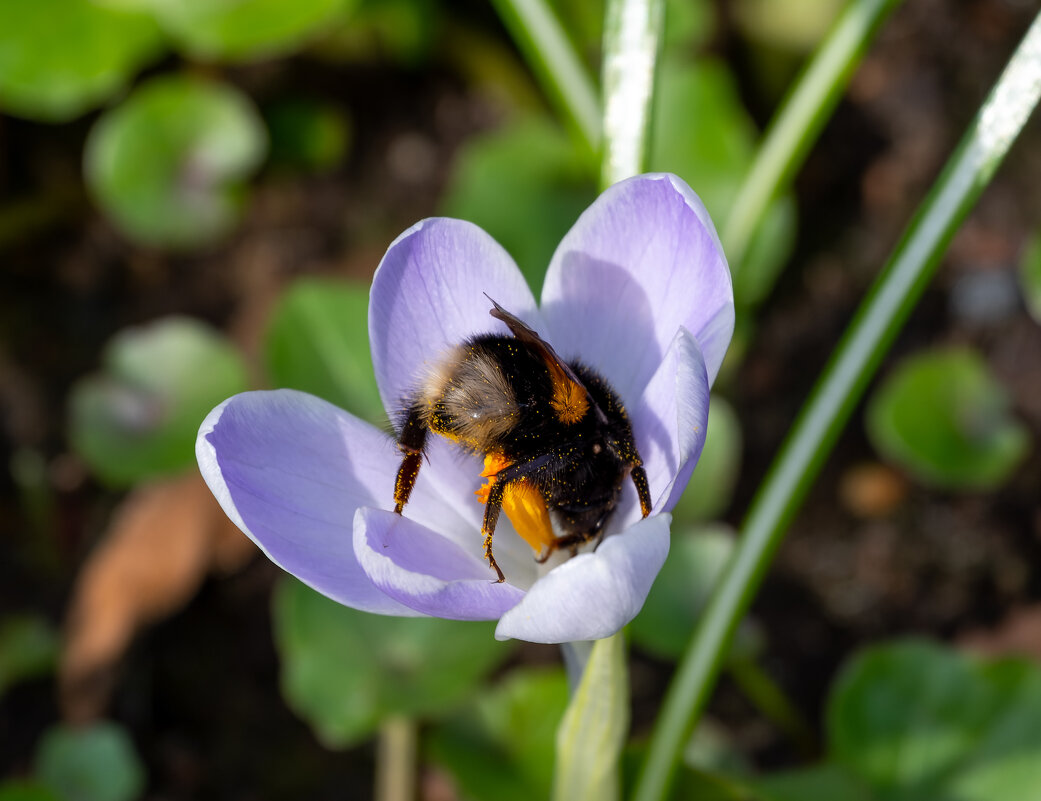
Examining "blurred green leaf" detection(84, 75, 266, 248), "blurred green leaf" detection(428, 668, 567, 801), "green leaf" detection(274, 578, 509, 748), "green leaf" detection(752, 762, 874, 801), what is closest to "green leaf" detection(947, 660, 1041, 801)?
"green leaf" detection(752, 762, 874, 801)

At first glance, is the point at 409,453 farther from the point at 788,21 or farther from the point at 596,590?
the point at 788,21

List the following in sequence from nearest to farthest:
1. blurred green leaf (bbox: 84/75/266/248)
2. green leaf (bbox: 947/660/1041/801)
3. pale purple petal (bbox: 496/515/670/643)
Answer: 1. pale purple petal (bbox: 496/515/670/643)
2. green leaf (bbox: 947/660/1041/801)
3. blurred green leaf (bbox: 84/75/266/248)

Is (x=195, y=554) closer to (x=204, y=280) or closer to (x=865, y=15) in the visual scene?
(x=204, y=280)

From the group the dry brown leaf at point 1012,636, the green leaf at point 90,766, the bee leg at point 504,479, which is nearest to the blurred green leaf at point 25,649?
the green leaf at point 90,766

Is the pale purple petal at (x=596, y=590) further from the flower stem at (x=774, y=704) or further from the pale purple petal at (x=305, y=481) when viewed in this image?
the flower stem at (x=774, y=704)

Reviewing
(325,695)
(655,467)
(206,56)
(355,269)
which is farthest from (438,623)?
(206,56)

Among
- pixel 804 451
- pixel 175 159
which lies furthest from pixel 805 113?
pixel 175 159

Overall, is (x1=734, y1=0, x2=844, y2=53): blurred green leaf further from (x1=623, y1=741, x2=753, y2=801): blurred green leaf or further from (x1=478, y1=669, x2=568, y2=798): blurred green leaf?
(x1=623, y1=741, x2=753, y2=801): blurred green leaf
